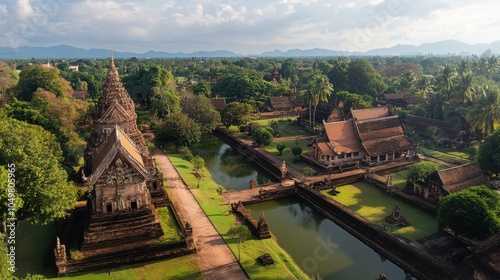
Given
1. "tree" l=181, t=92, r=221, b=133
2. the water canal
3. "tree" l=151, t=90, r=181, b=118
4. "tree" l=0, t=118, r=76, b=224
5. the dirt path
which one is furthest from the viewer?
"tree" l=151, t=90, r=181, b=118

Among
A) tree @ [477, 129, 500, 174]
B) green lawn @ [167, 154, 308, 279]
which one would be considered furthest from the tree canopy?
tree @ [477, 129, 500, 174]

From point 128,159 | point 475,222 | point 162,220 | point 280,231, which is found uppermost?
point 128,159

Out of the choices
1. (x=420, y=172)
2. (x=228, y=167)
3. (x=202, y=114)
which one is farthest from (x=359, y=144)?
(x=202, y=114)

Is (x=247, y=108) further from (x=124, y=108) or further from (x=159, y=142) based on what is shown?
(x=124, y=108)

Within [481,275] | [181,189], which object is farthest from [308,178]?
[481,275]

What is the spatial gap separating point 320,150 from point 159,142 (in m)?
23.1

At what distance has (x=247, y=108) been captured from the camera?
56.5 metres

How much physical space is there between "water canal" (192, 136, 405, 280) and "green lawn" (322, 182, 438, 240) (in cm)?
265

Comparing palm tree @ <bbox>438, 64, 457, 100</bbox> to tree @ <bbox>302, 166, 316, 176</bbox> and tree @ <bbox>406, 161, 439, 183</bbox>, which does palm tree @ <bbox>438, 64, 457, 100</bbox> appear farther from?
tree @ <bbox>302, 166, 316, 176</bbox>

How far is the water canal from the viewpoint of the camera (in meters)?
21.4

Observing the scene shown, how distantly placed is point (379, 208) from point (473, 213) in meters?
8.50

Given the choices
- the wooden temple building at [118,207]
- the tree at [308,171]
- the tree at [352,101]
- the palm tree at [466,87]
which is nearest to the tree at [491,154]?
the tree at [308,171]

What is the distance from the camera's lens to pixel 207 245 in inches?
864

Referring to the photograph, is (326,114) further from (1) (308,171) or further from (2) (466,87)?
(1) (308,171)
